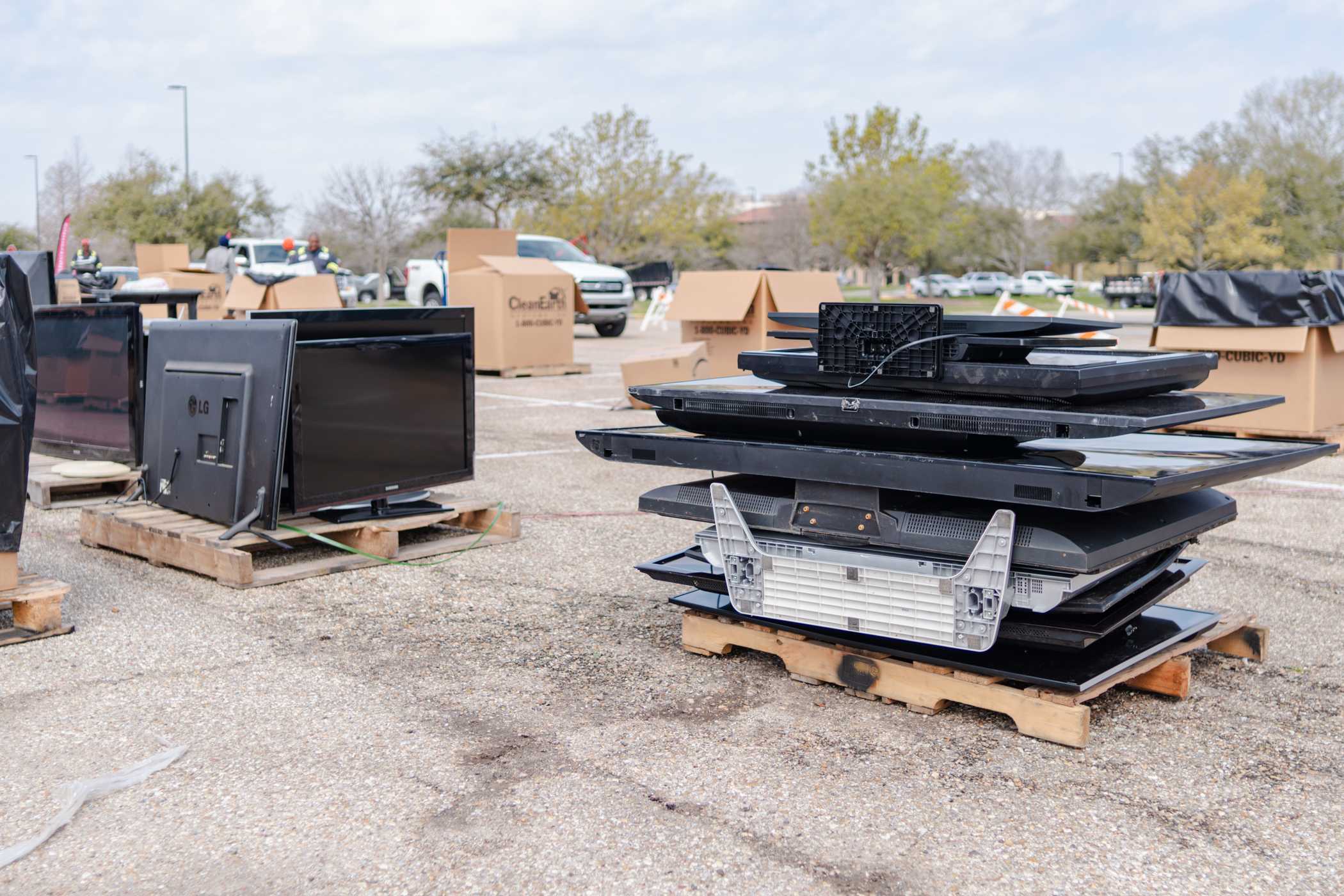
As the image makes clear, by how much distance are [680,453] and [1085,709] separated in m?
1.54

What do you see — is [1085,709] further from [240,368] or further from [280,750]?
[240,368]

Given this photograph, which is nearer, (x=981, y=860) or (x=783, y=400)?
(x=981, y=860)

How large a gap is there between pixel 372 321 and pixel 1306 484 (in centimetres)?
650

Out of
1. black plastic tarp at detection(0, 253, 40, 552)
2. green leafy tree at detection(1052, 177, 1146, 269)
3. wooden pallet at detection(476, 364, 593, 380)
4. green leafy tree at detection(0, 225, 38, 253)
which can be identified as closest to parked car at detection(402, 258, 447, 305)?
wooden pallet at detection(476, 364, 593, 380)

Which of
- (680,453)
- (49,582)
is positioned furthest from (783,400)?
(49,582)

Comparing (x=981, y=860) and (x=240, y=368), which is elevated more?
(x=240, y=368)

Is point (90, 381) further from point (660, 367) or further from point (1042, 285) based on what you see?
point (1042, 285)

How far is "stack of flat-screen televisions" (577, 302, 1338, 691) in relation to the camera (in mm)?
3359

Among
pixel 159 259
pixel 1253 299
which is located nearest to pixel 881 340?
pixel 1253 299

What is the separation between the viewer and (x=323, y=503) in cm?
560

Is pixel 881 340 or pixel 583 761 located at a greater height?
pixel 881 340

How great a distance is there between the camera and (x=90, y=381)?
7.36 meters

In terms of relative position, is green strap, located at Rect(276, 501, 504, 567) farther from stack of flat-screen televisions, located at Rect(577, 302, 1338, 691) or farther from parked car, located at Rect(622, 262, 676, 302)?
parked car, located at Rect(622, 262, 676, 302)

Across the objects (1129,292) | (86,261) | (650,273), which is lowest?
(86,261)
